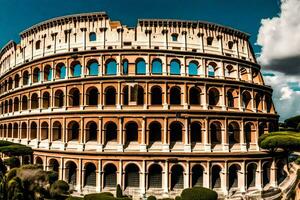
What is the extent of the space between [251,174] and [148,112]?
13.9m

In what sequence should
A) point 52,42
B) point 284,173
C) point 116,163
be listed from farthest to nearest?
1. point 284,173
2. point 52,42
3. point 116,163

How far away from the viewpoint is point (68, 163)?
25188mm

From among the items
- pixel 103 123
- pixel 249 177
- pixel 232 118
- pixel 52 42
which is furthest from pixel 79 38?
pixel 249 177

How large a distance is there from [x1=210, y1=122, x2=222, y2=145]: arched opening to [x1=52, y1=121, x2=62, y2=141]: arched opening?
17327mm

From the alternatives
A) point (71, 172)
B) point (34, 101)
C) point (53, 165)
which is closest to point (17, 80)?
point (34, 101)

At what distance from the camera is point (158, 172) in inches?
942

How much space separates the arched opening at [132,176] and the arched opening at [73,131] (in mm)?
7087

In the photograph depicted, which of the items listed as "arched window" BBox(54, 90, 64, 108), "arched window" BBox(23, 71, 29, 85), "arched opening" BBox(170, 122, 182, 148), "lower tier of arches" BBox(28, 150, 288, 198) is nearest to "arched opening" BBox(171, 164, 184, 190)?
"lower tier of arches" BBox(28, 150, 288, 198)

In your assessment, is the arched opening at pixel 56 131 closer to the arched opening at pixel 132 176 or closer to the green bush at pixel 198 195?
the arched opening at pixel 132 176

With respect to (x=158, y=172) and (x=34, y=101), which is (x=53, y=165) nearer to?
(x=34, y=101)

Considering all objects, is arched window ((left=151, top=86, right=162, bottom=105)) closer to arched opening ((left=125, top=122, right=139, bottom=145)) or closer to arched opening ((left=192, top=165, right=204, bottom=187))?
arched opening ((left=125, top=122, right=139, bottom=145))

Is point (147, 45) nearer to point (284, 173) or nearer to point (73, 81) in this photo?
point (73, 81)

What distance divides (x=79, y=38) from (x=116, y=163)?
574 inches

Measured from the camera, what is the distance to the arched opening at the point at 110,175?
24.0 metres
